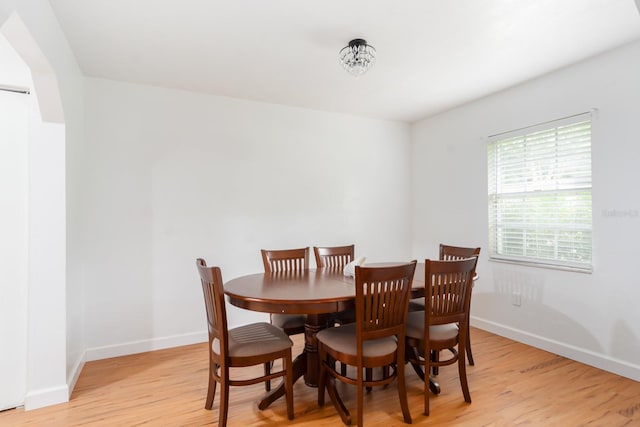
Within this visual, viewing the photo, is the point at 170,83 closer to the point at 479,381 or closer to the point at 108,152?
the point at 108,152

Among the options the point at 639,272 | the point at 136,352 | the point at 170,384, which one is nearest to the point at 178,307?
the point at 136,352

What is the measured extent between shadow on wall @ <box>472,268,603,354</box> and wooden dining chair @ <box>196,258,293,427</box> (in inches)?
100

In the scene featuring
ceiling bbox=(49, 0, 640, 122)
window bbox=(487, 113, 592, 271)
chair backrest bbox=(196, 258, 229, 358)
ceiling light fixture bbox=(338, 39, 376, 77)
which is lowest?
chair backrest bbox=(196, 258, 229, 358)

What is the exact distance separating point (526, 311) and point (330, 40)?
10.2 ft

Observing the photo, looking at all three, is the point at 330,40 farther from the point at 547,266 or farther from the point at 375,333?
the point at 547,266

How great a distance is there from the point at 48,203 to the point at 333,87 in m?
2.59

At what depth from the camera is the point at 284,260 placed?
3.15 metres

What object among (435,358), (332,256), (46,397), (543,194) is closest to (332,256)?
(332,256)

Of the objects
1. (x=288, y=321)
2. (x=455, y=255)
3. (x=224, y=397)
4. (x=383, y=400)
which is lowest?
(x=383, y=400)

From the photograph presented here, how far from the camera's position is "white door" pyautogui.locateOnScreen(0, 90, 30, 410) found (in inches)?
90.0

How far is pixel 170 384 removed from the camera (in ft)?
8.57

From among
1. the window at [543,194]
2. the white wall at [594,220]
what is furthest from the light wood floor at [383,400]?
the window at [543,194]

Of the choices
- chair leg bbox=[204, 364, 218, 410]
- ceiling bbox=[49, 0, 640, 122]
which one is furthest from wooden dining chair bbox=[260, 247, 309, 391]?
ceiling bbox=[49, 0, 640, 122]

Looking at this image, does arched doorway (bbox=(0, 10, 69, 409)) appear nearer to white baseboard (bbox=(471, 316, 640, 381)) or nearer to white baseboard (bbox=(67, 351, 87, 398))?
white baseboard (bbox=(67, 351, 87, 398))
